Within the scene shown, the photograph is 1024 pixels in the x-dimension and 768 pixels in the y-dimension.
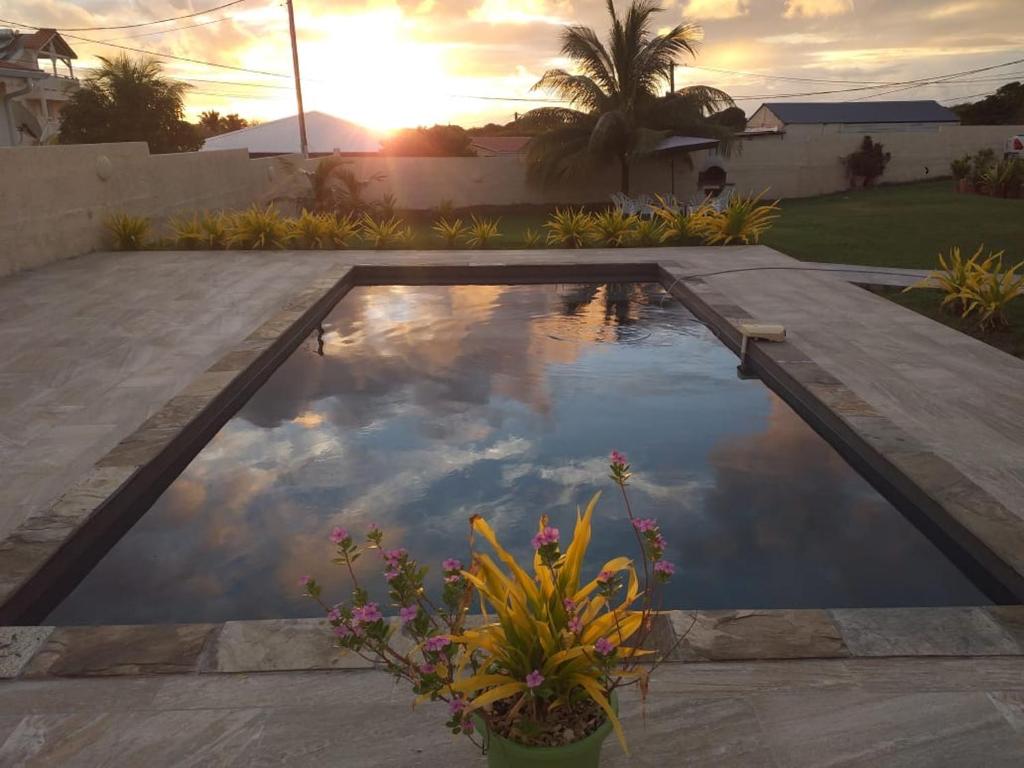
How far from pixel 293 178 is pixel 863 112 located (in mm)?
42168

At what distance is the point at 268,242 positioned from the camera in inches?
497

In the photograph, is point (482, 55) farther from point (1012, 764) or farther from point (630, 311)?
point (1012, 764)

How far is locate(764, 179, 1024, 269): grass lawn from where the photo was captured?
37.4ft

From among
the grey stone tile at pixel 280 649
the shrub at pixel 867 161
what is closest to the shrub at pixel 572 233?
the grey stone tile at pixel 280 649

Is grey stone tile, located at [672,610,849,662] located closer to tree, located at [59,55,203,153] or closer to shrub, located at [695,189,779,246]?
shrub, located at [695,189,779,246]

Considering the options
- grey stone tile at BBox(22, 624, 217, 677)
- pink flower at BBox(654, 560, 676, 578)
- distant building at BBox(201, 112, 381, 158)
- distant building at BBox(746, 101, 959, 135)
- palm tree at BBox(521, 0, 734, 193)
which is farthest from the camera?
distant building at BBox(746, 101, 959, 135)

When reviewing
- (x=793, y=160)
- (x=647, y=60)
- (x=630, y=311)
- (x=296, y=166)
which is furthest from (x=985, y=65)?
(x=630, y=311)

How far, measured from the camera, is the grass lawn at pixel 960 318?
6602mm

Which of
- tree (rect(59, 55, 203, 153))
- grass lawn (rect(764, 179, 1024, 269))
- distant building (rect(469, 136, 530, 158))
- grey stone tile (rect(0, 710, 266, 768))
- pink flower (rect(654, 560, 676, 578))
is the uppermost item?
tree (rect(59, 55, 203, 153))

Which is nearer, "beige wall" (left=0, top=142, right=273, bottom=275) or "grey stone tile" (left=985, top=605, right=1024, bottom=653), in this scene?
"grey stone tile" (left=985, top=605, right=1024, bottom=653)

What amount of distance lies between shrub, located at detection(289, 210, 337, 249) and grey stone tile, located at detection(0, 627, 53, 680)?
34.5ft

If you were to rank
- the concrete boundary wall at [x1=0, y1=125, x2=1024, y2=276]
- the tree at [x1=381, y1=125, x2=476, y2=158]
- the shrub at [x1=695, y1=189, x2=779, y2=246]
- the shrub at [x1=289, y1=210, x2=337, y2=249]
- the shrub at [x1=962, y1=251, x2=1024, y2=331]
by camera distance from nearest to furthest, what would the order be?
1. the shrub at [x1=962, y1=251, x2=1024, y2=331]
2. the concrete boundary wall at [x1=0, y1=125, x2=1024, y2=276]
3. the shrub at [x1=695, y1=189, x2=779, y2=246]
4. the shrub at [x1=289, y1=210, x2=337, y2=249]
5. the tree at [x1=381, y1=125, x2=476, y2=158]

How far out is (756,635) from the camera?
109 inches

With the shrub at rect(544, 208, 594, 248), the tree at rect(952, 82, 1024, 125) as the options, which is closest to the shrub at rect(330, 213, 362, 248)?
the shrub at rect(544, 208, 594, 248)
